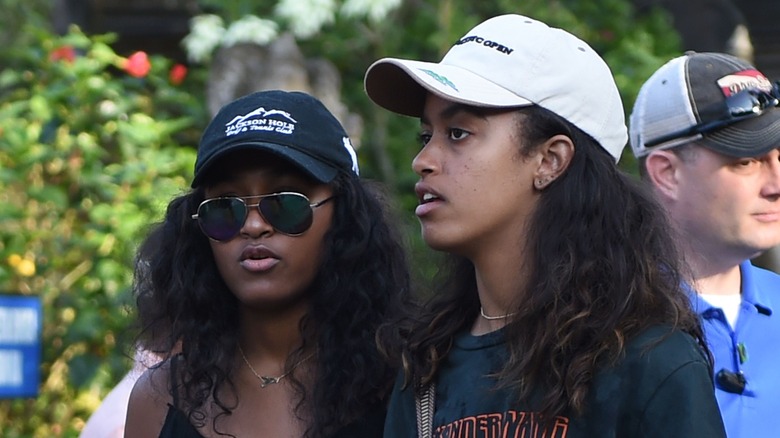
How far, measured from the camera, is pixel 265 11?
834 cm

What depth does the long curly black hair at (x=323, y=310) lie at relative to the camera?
3.01m

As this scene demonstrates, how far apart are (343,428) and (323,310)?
280mm

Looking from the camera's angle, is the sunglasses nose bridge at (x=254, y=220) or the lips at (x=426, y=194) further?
the sunglasses nose bridge at (x=254, y=220)

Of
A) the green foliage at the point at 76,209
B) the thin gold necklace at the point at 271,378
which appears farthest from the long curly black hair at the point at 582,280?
the green foliage at the point at 76,209

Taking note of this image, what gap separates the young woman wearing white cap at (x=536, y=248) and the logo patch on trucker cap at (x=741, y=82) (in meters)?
0.71

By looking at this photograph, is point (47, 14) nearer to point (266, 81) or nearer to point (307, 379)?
point (266, 81)

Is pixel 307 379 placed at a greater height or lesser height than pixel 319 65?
lesser

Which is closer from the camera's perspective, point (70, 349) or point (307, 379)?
point (307, 379)

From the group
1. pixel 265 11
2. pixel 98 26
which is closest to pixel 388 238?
pixel 265 11

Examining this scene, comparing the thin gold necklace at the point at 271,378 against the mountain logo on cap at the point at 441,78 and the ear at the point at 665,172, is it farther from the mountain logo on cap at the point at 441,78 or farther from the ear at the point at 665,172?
the ear at the point at 665,172

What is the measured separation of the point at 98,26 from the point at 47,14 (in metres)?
1.73

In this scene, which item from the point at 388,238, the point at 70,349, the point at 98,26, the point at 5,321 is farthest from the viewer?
the point at 98,26

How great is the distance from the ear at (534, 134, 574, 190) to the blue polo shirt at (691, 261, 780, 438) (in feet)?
2.05

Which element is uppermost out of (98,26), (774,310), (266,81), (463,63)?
(98,26)
